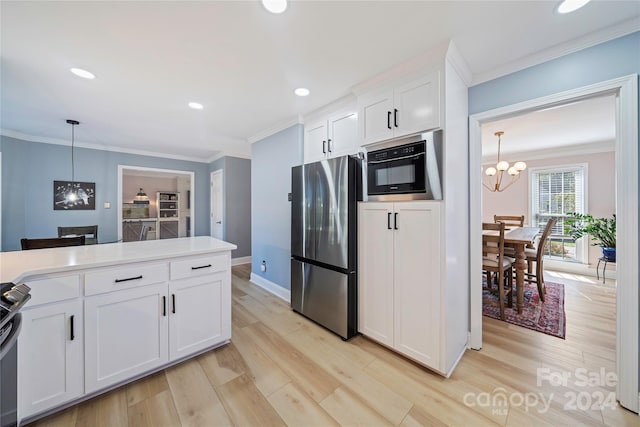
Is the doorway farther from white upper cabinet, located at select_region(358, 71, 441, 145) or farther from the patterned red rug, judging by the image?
the patterned red rug

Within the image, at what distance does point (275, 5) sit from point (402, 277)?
207 cm

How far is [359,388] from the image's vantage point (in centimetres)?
168

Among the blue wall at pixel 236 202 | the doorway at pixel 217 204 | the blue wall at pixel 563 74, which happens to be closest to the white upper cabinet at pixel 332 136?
the blue wall at pixel 563 74

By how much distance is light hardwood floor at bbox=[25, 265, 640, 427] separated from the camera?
1.43 meters

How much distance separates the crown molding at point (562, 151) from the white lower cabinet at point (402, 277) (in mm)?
4647

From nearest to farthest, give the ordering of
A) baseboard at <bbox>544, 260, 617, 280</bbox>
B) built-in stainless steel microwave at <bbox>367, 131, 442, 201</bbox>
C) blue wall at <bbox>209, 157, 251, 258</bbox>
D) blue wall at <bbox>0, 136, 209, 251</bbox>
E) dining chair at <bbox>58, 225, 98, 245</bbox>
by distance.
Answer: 1. built-in stainless steel microwave at <bbox>367, 131, 442, 201</bbox>
2. blue wall at <bbox>0, 136, 209, 251</bbox>
3. dining chair at <bbox>58, 225, 98, 245</bbox>
4. baseboard at <bbox>544, 260, 617, 280</bbox>
5. blue wall at <bbox>209, 157, 251, 258</bbox>

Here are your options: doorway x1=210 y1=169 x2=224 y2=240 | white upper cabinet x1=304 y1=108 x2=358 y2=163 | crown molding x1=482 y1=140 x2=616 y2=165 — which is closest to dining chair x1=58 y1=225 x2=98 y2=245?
doorway x1=210 y1=169 x2=224 y2=240

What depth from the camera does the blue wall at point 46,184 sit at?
3.68 metres

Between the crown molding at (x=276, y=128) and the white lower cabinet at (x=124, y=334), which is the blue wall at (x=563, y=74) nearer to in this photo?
the crown molding at (x=276, y=128)

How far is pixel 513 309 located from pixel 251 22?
4.01m

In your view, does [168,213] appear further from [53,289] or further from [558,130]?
[558,130]

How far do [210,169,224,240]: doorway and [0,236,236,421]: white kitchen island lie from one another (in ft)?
10.7

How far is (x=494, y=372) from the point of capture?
72.1 inches

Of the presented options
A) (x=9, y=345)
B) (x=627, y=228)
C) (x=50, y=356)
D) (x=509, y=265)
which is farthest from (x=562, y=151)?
(x=50, y=356)
